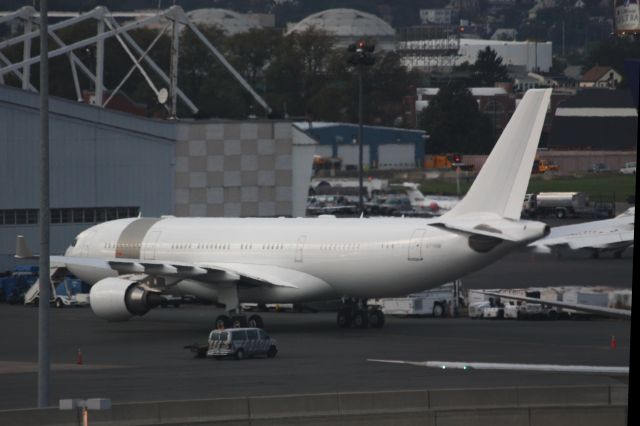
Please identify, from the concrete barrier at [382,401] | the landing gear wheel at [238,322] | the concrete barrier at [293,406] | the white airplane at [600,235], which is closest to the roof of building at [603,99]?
the white airplane at [600,235]

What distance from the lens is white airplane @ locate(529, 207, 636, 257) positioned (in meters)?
65.0

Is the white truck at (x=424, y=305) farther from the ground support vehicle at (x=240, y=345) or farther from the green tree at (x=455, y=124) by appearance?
the green tree at (x=455, y=124)

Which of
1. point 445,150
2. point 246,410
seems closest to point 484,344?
point 246,410

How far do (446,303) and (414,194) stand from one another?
56.5 m

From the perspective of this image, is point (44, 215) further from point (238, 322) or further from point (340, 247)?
point (340, 247)

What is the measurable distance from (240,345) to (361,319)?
10056 mm

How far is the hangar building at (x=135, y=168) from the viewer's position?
231 feet

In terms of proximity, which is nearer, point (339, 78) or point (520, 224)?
point (520, 224)

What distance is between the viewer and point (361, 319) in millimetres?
54156

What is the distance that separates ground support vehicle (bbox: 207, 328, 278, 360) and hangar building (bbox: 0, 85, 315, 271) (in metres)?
27.5

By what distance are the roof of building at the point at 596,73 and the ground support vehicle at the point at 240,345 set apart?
70003 millimetres

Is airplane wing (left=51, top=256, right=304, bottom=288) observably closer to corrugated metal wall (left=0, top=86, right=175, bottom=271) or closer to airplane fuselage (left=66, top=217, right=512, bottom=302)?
airplane fuselage (left=66, top=217, right=512, bottom=302)

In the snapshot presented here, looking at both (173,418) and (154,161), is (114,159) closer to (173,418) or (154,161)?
(154,161)

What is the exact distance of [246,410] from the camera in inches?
1152
